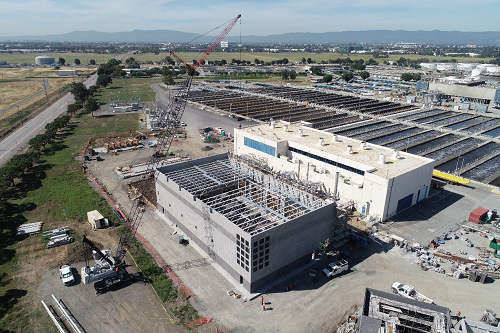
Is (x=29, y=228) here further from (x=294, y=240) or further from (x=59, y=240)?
(x=294, y=240)

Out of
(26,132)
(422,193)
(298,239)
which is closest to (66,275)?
(298,239)

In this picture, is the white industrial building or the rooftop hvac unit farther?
the rooftop hvac unit

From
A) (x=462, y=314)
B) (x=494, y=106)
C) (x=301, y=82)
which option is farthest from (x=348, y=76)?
(x=462, y=314)

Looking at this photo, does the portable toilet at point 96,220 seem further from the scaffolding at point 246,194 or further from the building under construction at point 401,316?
the building under construction at point 401,316

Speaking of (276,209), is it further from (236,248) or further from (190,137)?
(190,137)

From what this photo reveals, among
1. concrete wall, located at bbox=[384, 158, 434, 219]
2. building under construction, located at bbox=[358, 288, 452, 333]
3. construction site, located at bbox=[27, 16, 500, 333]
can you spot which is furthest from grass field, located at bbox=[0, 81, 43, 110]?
building under construction, located at bbox=[358, 288, 452, 333]

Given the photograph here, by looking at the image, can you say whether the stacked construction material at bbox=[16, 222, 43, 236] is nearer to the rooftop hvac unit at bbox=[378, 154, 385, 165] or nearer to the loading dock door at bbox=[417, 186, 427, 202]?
the rooftop hvac unit at bbox=[378, 154, 385, 165]
